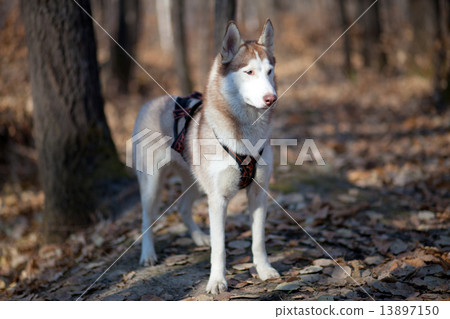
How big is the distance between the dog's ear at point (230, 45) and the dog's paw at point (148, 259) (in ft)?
6.58

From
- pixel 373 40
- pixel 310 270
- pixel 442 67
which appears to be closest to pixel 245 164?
pixel 310 270

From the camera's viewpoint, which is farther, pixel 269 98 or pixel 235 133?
pixel 235 133

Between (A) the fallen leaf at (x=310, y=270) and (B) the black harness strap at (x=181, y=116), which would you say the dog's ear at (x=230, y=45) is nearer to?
(B) the black harness strap at (x=181, y=116)

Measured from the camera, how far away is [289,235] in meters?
4.54

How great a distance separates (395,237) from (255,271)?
1605 millimetres

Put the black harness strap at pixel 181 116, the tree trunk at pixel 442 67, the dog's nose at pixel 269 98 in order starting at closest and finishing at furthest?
the dog's nose at pixel 269 98
the black harness strap at pixel 181 116
the tree trunk at pixel 442 67

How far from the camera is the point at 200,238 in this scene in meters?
4.43

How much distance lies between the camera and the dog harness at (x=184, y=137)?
3439mm

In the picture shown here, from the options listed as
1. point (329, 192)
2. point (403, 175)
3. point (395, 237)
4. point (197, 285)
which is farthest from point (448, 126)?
point (197, 285)

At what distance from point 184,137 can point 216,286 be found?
1.38 metres

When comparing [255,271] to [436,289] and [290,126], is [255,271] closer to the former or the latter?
[436,289]

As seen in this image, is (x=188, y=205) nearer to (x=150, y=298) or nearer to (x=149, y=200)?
(x=149, y=200)

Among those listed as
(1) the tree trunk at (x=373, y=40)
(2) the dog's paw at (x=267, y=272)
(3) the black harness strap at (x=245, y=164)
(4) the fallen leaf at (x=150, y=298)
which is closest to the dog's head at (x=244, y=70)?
(3) the black harness strap at (x=245, y=164)

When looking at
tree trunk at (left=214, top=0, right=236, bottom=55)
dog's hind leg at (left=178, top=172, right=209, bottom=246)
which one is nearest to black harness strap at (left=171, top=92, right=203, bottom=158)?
dog's hind leg at (left=178, top=172, right=209, bottom=246)
